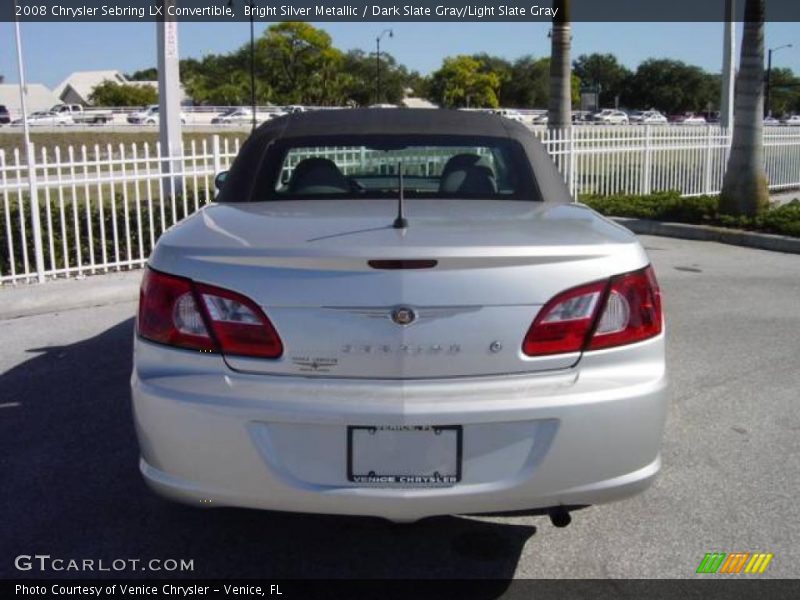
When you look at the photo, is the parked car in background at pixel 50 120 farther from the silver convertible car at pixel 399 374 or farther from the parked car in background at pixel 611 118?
the silver convertible car at pixel 399 374

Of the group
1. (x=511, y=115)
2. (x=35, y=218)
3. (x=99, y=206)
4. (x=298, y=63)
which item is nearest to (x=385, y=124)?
(x=35, y=218)

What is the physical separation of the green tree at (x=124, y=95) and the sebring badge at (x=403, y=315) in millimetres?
94723

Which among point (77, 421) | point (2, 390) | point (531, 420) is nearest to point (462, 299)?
point (531, 420)

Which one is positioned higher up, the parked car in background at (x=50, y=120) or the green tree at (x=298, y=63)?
the green tree at (x=298, y=63)

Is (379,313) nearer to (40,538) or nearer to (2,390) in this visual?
(40,538)

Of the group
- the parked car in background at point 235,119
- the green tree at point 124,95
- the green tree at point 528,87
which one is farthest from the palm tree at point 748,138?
the green tree at point 528,87

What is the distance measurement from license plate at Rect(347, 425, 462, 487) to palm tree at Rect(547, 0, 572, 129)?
1294 centimetres

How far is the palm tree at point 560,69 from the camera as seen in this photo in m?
14.4

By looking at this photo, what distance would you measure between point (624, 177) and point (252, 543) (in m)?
14.1

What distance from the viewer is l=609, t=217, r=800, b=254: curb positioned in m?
10.9

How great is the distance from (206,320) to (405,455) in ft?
2.47

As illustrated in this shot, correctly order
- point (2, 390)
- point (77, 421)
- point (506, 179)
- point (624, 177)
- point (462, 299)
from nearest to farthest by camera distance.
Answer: point (462, 299) → point (506, 179) → point (77, 421) → point (2, 390) → point (624, 177)

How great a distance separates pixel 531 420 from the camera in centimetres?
271

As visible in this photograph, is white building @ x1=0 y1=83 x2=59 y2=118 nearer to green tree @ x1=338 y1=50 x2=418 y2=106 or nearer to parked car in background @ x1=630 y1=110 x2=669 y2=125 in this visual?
green tree @ x1=338 y1=50 x2=418 y2=106
